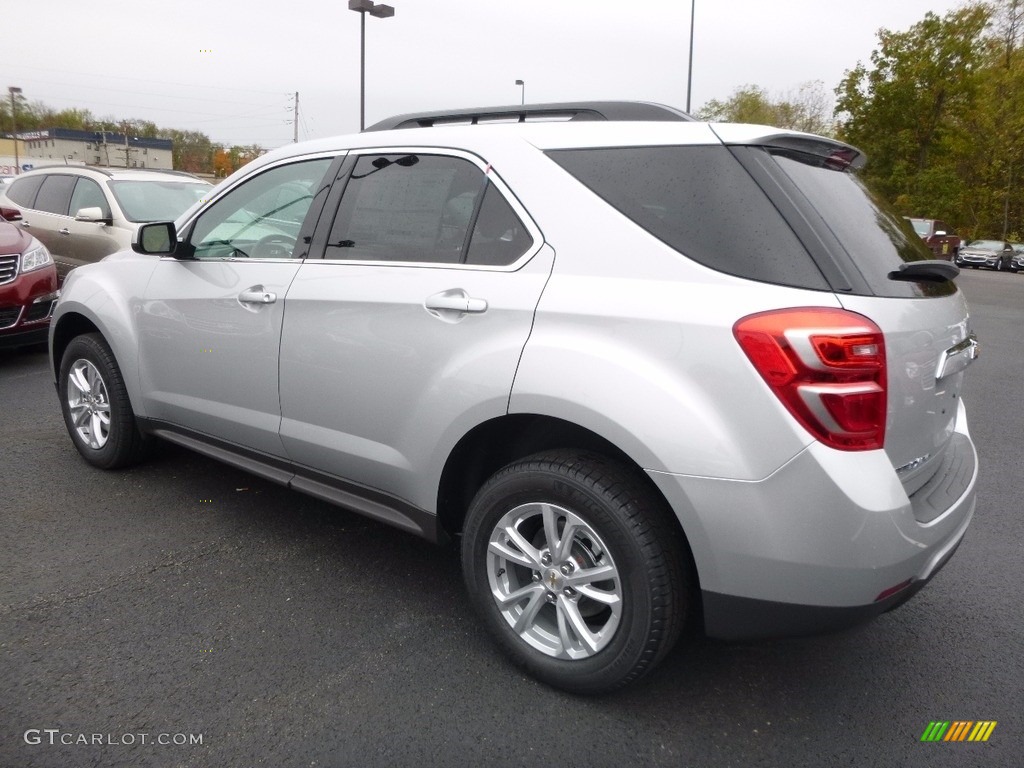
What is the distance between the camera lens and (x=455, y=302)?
2.66m

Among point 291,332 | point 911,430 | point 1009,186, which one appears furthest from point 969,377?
point 1009,186

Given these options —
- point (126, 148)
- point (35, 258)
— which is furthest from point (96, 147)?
point (35, 258)

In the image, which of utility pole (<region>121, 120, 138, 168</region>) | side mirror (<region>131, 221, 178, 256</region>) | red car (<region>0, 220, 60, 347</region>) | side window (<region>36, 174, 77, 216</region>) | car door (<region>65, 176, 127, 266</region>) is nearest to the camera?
side mirror (<region>131, 221, 178, 256</region>)

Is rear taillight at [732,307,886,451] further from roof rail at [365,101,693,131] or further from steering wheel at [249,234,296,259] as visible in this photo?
steering wheel at [249,234,296,259]

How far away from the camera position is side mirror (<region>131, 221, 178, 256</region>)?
148 inches

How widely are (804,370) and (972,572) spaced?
2.08 m

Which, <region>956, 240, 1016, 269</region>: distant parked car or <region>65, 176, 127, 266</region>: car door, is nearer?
<region>65, 176, 127, 266</region>: car door

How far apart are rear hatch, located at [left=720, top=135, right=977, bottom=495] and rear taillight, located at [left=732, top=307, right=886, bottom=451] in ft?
0.20

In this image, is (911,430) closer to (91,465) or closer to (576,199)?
(576,199)

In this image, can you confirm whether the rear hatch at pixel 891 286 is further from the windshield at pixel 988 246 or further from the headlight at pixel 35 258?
the windshield at pixel 988 246

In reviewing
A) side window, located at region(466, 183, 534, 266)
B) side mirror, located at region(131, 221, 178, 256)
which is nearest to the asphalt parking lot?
side mirror, located at region(131, 221, 178, 256)

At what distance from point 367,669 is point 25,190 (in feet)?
32.8
